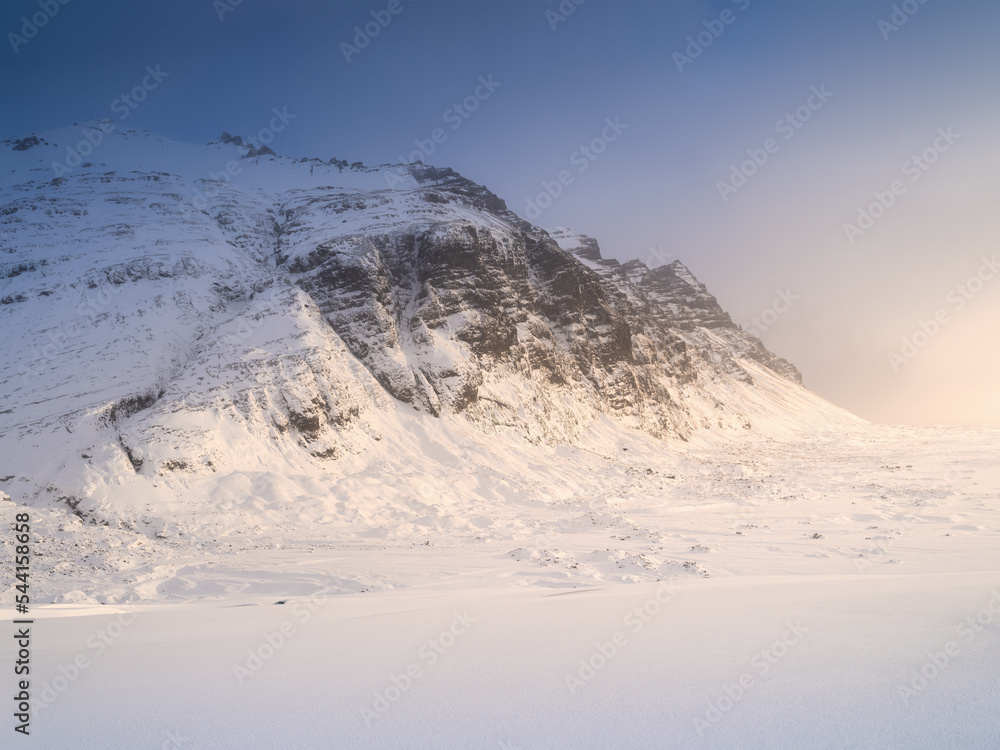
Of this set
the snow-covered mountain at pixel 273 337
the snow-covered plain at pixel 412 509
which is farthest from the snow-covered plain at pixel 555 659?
the snow-covered mountain at pixel 273 337

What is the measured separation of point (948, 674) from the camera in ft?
9.76

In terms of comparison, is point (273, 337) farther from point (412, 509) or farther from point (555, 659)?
point (555, 659)

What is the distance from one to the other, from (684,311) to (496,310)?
3257 inches

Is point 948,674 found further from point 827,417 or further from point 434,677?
point 827,417

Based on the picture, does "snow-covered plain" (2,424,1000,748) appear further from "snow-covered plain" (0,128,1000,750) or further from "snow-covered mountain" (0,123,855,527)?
"snow-covered mountain" (0,123,855,527)

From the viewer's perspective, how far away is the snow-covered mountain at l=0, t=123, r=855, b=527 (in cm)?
2281

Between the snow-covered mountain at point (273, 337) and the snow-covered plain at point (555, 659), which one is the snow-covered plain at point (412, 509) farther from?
the snow-covered mountain at point (273, 337)

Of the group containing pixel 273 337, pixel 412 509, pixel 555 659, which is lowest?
pixel 412 509

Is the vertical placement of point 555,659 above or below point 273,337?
above

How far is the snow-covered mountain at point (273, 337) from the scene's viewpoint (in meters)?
22.8

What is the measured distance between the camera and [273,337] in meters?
31.4

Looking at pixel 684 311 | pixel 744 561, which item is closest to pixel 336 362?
pixel 744 561

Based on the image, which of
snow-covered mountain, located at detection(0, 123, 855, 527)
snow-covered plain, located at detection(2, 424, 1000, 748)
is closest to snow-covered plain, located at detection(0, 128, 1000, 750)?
snow-covered plain, located at detection(2, 424, 1000, 748)

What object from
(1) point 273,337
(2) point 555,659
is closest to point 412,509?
(1) point 273,337
